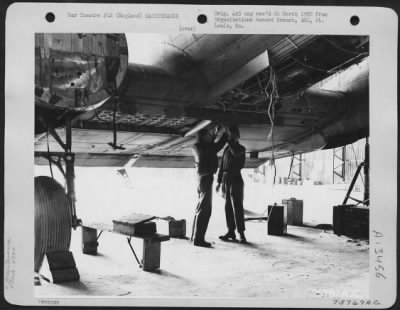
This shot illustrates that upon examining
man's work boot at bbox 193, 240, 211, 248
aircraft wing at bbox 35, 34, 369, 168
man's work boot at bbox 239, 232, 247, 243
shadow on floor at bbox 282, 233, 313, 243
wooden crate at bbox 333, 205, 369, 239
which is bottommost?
shadow on floor at bbox 282, 233, 313, 243

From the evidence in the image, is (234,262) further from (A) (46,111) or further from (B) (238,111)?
(A) (46,111)

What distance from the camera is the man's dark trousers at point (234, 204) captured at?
1573 mm

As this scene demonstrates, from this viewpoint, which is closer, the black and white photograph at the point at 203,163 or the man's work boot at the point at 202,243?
the black and white photograph at the point at 203,163

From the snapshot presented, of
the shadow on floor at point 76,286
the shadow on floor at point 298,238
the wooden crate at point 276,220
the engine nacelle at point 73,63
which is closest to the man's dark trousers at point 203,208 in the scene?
the wooden crate at point 276,220

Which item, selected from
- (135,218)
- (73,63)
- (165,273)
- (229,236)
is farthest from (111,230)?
(73,63)

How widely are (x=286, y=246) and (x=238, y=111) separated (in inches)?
26.2

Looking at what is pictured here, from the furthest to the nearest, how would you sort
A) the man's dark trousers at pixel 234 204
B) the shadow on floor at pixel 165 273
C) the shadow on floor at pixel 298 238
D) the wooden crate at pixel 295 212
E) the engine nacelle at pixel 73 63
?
the wooden crate at pixel 295 212 < the shadow on floor at pixel 298 238 < the man's dark trousers at pixel 234 204 < the shadow on floor at pixel 165 273 < the engine nacelle at pixel 73 63

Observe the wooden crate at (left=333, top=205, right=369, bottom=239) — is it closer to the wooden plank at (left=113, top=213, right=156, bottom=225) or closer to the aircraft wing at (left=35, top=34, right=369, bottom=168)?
the aircraft wing at (left=35, top=34, right=369, bottom=168)

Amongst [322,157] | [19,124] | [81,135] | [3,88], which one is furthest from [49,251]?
[322,157]

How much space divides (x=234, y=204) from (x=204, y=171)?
28 centimetres

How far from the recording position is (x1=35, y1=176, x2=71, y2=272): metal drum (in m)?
1.14

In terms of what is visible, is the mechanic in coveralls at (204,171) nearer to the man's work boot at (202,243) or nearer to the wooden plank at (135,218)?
the man's work boot at (202,243)

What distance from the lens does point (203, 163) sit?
1.76 metres

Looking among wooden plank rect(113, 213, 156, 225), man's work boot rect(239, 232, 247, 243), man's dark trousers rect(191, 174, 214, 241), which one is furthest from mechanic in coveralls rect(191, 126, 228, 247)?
wooden plank rect(113, 213, 156, 225)
